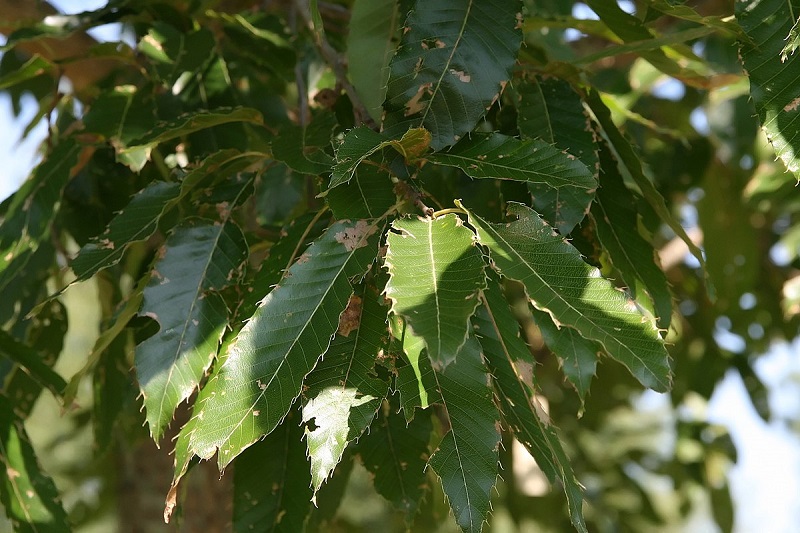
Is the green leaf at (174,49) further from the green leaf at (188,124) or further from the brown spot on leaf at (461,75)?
the brown spot on leaf at (461,75)

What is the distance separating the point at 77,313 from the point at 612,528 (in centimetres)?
559

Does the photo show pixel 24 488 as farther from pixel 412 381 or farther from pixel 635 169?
pixel 635 169

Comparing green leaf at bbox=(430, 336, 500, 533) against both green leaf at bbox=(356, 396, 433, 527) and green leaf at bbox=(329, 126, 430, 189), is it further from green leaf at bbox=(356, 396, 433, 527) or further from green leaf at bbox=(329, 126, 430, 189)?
green leaf at bbox=(356, 396, 433, 527)

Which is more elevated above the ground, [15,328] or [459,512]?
[459,512]

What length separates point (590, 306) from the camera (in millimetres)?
617

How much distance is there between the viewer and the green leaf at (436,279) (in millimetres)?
545

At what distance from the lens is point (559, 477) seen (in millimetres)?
673

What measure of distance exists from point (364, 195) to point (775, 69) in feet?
1.25

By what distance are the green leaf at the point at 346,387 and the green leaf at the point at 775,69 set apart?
0.37m

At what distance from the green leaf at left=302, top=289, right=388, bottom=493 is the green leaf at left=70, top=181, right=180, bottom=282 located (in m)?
0.24

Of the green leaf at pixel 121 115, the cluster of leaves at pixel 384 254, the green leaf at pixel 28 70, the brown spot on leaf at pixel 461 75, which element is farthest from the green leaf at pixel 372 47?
the green leaf at pixel 28 70

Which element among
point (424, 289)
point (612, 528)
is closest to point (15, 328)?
point (424, 289)

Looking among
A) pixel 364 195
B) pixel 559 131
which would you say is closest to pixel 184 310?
pixel 364 195

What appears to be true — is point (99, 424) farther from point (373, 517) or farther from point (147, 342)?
point (373, 517)
